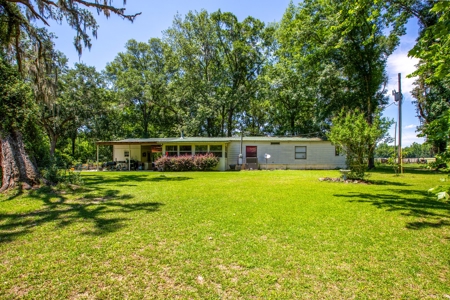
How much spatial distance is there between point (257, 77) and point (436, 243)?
1018 inches

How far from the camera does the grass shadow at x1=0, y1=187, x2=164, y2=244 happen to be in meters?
4.03

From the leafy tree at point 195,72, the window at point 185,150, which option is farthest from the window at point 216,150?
the leafy tree at point 195,72

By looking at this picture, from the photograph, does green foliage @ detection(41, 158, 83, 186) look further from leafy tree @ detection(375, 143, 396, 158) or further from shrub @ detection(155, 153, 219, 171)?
leafy tree @ detection(375, 143, 396, 158)

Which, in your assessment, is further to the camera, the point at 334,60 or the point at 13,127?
the point at 334,60

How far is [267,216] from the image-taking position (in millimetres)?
4695

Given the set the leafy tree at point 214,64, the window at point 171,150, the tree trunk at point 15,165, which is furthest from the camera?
the leafy tree at point 214,64

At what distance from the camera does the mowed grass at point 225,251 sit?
227 cm

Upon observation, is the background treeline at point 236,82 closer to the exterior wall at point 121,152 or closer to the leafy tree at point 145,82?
the leafy tree at point 145,82

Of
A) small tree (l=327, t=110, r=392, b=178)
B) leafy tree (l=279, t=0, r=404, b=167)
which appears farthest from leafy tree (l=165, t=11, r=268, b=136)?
small tree (l=327, t=110, r=392, b=178)

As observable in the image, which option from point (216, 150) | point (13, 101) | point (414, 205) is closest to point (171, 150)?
point (216, 150)

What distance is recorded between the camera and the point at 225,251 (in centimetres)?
308

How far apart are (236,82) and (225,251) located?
26741 millimetres

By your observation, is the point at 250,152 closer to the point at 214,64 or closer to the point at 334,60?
the point at 334,60

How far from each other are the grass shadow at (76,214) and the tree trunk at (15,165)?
0.85 metres
